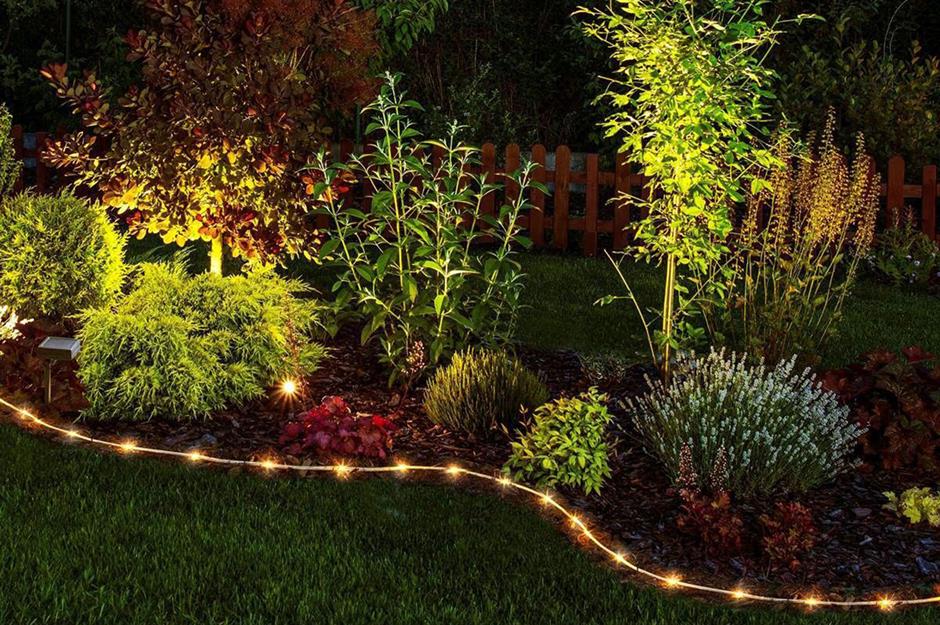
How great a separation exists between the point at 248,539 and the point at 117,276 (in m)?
3.67

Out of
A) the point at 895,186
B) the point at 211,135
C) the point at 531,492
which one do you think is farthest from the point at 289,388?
the point at 895,186

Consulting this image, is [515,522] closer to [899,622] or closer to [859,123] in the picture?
[899,622]

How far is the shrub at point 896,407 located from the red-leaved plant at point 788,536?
3.64ft

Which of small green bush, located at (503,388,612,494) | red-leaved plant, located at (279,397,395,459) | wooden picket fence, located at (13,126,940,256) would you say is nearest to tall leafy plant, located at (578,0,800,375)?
small green bush, located at (503,388,612,494)

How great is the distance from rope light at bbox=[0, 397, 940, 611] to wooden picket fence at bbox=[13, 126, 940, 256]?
20.3ft

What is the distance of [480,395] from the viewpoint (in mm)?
5906

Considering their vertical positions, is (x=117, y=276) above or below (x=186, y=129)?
below

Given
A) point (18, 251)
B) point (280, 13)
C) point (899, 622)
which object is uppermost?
point (280, 13)

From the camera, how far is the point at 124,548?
177 inches

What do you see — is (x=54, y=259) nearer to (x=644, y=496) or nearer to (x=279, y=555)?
(x=279, y=555)

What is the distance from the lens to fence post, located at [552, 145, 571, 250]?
460 inches

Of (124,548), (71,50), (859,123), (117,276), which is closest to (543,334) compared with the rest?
(117,276)

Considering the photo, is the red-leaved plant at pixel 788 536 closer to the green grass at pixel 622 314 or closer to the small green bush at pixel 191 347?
the green grass at pixel 622 314

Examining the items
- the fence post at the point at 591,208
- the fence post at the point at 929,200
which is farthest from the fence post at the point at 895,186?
the fence post at the point at 591,208
